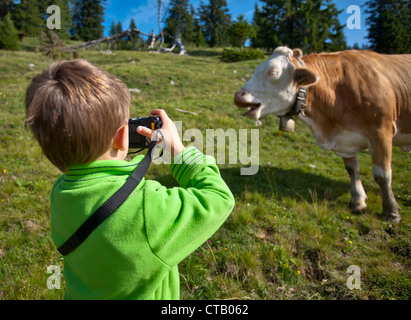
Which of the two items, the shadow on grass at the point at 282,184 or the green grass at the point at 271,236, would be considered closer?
the green grass at the point at 271,236

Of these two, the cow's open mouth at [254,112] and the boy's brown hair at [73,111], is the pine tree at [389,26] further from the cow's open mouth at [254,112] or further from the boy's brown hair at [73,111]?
the boy's brown hair at [73,111]

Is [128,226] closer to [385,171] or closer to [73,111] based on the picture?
[73,111]

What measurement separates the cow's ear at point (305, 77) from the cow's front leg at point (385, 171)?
120 cm

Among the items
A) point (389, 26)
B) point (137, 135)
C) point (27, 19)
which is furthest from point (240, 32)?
point (137, 135)

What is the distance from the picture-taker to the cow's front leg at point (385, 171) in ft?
11.6

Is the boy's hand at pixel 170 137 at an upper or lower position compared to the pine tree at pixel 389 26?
lower

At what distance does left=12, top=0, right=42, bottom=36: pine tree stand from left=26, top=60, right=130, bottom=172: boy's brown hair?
3318cm

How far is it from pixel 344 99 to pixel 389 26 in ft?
55.4

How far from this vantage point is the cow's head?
3.64 meters

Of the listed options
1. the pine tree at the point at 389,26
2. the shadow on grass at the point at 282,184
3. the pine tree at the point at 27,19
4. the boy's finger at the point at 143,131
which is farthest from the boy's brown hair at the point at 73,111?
the pine tree at the point at 27,19

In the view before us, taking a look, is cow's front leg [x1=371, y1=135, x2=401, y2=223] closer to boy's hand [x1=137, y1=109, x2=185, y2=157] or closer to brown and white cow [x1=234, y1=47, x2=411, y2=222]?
brown and white cow [x1=234, y1=47, x2=411, y2=222]

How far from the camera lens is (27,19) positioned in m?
30.0

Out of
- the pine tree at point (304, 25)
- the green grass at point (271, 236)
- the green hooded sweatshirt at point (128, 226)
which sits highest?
the pine tree at point (304, 25)
